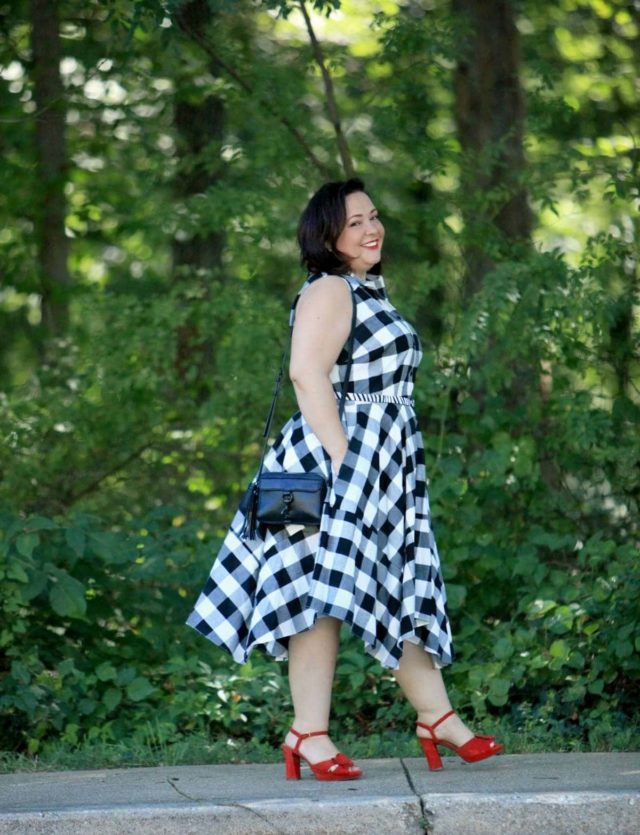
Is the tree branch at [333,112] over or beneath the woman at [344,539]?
over

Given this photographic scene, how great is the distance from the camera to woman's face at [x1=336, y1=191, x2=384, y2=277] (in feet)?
13.3

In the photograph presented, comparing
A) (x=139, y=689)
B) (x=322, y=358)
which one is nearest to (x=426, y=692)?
(x=322, y=358)

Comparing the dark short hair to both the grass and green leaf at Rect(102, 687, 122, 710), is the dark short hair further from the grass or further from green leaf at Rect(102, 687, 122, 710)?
green leaf at Rect(102, 687, 122, 710)

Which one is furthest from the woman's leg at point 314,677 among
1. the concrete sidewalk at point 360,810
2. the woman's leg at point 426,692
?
the woman's leg at point 426,692

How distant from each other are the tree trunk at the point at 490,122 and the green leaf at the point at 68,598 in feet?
10.4

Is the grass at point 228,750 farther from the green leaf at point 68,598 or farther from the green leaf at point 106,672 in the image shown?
the green leaf at point 68,598

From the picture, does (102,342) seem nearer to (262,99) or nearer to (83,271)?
(262,99)

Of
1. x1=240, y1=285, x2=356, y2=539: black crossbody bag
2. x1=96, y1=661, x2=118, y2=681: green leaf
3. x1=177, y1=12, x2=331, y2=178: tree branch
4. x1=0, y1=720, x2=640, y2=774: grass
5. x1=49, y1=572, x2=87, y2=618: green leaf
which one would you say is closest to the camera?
x1=240, y1=285, x2=356, y2=539: black crossbody bag

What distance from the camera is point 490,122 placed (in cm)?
916

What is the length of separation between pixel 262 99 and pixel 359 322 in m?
4.42

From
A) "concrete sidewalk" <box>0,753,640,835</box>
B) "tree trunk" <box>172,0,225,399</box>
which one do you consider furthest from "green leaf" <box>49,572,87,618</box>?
"tree trunk" <box>172,0,225,399</box>

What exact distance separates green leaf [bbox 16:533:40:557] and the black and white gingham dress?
5.07 ft

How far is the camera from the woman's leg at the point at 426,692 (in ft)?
13.2

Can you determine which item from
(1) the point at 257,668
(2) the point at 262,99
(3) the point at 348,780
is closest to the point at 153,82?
(2) the point at 262,99
